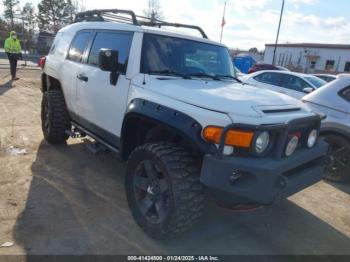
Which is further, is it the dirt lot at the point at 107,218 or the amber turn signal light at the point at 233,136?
the dirt lot at the point at 107,218

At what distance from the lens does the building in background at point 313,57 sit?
1980 inches

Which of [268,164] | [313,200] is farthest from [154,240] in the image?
[313,200]

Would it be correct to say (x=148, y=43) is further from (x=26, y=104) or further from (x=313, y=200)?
(x=26, y=104)

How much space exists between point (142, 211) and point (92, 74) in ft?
6.52

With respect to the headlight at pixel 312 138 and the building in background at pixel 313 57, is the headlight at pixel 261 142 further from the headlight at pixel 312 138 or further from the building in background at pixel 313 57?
the building in background at pixel 313 57

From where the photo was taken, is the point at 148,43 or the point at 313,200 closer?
the point at 148,43

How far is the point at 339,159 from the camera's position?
17.4 feet

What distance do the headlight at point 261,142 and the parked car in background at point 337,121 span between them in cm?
273

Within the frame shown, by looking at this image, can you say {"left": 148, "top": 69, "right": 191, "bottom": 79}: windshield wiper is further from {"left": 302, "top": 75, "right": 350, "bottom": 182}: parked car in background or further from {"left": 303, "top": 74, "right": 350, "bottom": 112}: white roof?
{"left": 303, "top": 74, "right": 350, "bottom": 112}: white roof

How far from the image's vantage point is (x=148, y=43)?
383 cm

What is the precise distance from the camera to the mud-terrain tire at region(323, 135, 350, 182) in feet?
17.0

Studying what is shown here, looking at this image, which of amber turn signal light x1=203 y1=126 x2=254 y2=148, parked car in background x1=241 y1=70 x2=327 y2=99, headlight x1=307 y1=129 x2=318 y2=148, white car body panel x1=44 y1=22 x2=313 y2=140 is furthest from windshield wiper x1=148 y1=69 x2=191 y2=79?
parked car in background x1=241 y1=70 x2=327 y2=99

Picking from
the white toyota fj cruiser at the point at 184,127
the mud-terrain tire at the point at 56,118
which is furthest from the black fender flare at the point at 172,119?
the mud-terrain tire at the point at 56,118

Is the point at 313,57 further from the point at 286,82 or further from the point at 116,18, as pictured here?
the point at 116,18
